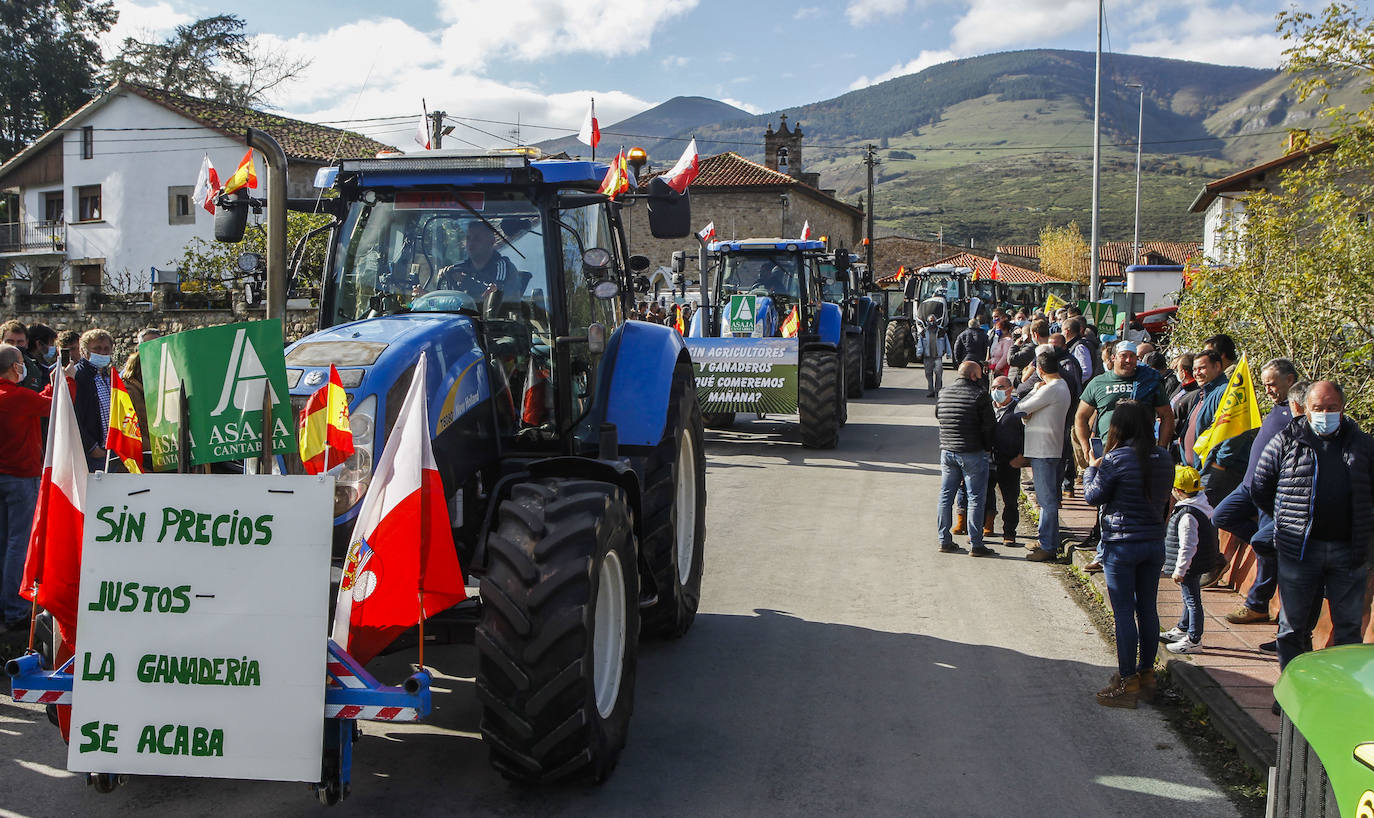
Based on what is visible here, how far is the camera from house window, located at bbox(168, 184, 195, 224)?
3950cm

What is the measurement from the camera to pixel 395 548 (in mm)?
3771

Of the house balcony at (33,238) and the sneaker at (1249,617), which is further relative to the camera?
the house balcony at (33,238)

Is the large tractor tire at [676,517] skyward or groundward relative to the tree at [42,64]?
groundward

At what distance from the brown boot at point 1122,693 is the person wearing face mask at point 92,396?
6.28 meters

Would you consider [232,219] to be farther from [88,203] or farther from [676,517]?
[88,203]

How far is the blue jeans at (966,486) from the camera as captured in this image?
357 inches

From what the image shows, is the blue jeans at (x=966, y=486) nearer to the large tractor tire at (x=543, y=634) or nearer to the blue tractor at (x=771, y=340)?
the blue tractor at (x=771, y=340)

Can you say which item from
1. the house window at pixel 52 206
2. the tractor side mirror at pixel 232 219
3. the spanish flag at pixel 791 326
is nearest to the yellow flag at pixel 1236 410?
the tractor side mirror at pixel 232 219

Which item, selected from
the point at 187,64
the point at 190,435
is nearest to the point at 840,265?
the point at 190,435

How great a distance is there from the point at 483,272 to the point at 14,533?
3.46 meters

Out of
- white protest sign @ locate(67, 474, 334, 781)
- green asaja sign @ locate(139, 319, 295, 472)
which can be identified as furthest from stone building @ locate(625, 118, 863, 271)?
→ white protest sign @ locate(67, 474, 334, 781)

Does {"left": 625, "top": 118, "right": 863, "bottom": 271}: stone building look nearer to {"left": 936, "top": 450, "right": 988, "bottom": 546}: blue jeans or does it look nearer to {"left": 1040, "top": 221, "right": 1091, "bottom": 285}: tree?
{"left": 1040, "top": 221, "right": 1091, "bottom": 285}: tree

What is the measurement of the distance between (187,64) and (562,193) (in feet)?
165

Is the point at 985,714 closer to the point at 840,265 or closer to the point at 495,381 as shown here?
the point at 495,381
